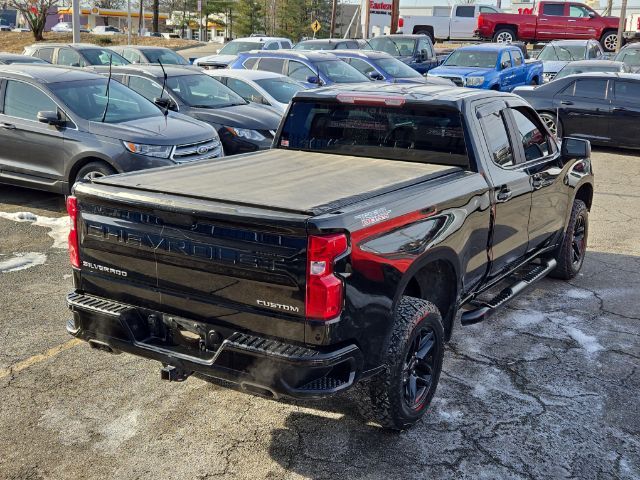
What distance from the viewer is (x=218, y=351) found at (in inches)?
139

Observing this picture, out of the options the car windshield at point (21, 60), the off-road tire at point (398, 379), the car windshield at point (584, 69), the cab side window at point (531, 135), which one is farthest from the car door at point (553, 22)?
the off-road tire at point (398, 379)

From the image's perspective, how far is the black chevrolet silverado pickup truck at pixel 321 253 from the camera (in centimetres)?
342

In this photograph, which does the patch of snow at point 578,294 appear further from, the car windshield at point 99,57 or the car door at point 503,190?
the car windshield at point 99,57

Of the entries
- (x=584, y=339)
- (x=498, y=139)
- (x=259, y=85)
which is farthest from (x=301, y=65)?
(x=584, y=339)

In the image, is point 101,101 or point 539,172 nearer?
point 539,172

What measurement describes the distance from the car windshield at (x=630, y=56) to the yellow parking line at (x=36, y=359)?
2191 centimetres

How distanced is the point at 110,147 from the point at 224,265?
5394 millimetres

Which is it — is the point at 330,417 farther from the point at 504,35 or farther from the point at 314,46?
the point at 504,35

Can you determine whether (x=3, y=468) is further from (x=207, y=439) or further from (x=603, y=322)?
(x=603, y=322)

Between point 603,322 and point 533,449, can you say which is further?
point 603,322

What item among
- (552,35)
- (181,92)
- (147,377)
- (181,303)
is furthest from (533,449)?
(552,35)

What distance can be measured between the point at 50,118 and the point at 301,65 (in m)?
8.50

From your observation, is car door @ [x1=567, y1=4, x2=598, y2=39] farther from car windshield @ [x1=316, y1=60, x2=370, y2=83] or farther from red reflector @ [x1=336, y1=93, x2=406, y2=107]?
red reflector @ [x1=336, y1=93, x2=406, y2=107]

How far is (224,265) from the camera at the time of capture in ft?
11.5
